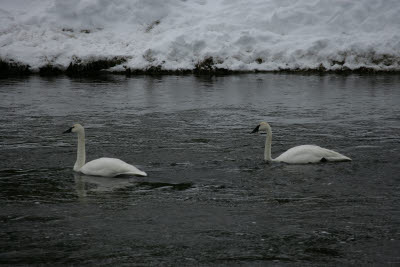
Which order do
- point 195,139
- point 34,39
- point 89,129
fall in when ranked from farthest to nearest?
1. point 34,39
2. point 89,129
3. point 195,139

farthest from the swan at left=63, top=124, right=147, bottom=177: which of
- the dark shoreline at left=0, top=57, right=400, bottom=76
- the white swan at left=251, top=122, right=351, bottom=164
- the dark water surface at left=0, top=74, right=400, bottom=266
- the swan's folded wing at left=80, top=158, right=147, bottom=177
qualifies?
the dark shoreline at left=0, top=57, right=400, bottom=76

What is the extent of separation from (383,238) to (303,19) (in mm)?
27854

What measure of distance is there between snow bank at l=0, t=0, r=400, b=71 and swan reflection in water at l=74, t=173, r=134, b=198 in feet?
66.4

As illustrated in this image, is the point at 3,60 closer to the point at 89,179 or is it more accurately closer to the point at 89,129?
the point at 89,129

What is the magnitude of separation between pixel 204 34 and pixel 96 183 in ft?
72.6

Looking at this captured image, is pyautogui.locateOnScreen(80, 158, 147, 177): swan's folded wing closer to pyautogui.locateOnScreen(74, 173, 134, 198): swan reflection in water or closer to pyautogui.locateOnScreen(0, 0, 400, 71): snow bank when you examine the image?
pyautogui.locateOnScreen(74, 173, 134, 198): swan reflection in water

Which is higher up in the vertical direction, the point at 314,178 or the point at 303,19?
the point at 303,19

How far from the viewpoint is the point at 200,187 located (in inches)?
387

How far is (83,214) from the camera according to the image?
330 inches

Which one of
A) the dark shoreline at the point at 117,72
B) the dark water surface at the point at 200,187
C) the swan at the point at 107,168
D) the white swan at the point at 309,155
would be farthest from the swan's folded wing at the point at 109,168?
the dark shoreline at the point at 117,72

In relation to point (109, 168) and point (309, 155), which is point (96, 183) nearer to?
point (109, 168)

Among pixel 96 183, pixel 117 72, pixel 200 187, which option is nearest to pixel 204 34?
pixel 117 72

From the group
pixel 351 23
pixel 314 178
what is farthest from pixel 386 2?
pixel 314 178

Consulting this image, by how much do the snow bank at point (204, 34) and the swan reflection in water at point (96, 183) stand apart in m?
20.2
